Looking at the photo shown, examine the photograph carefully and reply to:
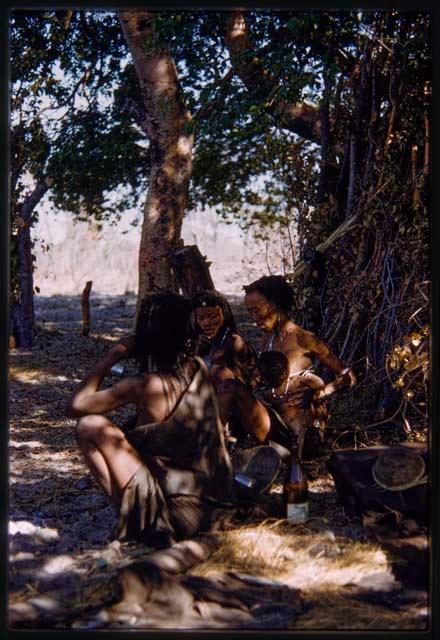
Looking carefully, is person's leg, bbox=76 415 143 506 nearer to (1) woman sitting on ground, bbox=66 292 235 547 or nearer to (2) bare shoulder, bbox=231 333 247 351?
(1) woman sitting on ground, bbox=66 292 235 547

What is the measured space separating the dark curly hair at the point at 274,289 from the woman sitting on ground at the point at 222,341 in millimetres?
308

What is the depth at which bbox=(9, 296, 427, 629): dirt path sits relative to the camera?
3434 millimetres

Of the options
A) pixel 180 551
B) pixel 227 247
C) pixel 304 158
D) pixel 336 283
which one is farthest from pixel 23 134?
pixel 227 247

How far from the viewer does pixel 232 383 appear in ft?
15.2

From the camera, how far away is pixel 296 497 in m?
4.31

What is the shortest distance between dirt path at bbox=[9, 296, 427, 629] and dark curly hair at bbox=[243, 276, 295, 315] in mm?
1059

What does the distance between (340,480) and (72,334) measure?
7415 mm

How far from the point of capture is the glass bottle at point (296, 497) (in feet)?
14.1

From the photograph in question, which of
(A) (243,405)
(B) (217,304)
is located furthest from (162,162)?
(A) (243,405)

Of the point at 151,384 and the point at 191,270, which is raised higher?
the point at 191,270

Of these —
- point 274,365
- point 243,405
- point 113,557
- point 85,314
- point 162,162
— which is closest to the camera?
point 113,557

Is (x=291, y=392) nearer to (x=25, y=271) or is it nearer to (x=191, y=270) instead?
(x=191, y=270)

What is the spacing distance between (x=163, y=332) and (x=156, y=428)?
458 mm

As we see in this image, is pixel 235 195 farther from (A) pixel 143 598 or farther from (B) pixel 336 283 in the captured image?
(A) pixel 143 598
